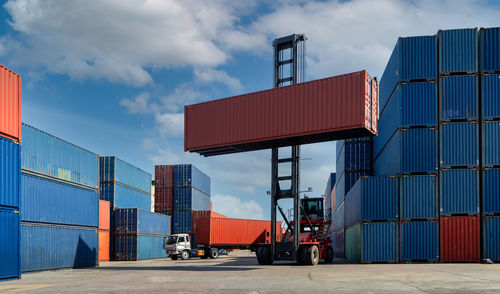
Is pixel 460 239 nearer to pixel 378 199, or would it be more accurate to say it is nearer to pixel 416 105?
pixel 378 199

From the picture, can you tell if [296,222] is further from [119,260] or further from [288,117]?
[119,260]

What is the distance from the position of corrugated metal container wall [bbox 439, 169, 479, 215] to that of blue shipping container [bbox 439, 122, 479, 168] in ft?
1.53

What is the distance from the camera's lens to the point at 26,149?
23516 millimetres

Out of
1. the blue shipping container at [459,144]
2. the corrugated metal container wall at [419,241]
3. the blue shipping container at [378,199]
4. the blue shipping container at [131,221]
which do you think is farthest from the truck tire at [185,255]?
the blue shipping container at [459,144]

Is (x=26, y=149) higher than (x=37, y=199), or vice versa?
(x=26, y=149)

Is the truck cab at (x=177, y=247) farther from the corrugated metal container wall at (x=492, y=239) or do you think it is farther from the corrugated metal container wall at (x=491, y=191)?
the corrugated metal container wall at (x=491, y=191)

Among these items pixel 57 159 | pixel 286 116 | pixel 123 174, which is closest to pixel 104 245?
pixel 123 174

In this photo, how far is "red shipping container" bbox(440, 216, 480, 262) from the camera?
25.3 meters

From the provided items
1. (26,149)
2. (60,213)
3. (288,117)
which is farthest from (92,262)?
(288,117)

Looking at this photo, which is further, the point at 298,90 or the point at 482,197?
the point at 482,197

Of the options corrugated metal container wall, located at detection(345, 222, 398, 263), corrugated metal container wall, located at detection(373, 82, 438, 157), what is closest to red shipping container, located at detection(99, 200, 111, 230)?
corrugated metal container wall, located at detection(345, 222, 398, 263)

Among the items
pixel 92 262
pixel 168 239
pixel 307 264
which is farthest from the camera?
pixel 168 239

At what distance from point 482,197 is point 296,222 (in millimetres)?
9591

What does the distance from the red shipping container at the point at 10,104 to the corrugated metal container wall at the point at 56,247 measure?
5952 millimetres
